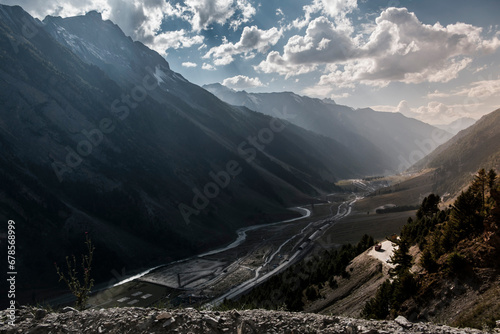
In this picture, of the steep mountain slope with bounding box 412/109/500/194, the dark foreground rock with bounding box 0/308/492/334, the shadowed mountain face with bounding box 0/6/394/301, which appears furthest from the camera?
the steep mountain slope with bounding box 412/109/500/194

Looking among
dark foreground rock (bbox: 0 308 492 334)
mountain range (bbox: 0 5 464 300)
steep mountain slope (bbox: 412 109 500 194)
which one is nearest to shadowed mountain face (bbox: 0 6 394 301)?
mountain range (bbox: 0 5 464 300)

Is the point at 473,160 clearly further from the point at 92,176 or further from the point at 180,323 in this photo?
the point at 180,323

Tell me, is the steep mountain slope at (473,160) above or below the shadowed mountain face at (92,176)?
below

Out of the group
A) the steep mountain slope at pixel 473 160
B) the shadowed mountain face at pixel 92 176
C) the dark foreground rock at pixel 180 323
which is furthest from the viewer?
the steep mountain slope at pixel 473 160

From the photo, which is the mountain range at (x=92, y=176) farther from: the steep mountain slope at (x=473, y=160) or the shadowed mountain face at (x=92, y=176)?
the steep mountain slope at (x=473, y=160)

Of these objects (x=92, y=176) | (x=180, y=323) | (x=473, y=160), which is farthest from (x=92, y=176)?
(x=473, y=160)

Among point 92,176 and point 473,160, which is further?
point 473,160

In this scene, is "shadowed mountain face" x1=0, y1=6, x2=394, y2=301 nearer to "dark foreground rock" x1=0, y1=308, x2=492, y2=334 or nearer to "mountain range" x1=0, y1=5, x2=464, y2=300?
"mountain range" x1=0, y1=5, x2=464, y2=300

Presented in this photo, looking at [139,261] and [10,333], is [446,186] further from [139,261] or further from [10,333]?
[10,333]

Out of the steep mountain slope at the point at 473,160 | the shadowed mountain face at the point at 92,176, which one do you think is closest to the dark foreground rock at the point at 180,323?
the shadowed mountain face at the point at 92,176
